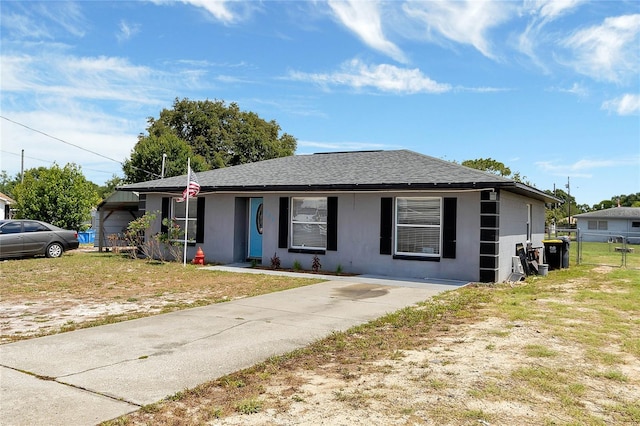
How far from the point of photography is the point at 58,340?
220 inches

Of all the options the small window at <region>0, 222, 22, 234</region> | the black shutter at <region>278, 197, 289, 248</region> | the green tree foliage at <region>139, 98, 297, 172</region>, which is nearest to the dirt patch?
the black shutter at <region>278, 197, 289, 248</region>

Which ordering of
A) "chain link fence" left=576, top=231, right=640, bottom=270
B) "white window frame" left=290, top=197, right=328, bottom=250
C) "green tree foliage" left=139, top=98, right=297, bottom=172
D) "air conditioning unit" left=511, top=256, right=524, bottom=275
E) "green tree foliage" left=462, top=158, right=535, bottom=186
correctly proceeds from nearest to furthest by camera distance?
"air conditioning unit" left=511, top=256, right=524, bottom=275, "white window frame" left=290, top=197, right=328, bottom=250, "chain link fence" left=576, top=231, right=640, bottom=270, "green tree foliage" left=462, top=158, right=535, bottom=186, "green tree foliage" left=139, top=98, right=297, bottom=172

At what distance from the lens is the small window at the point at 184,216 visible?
1605 centimetres

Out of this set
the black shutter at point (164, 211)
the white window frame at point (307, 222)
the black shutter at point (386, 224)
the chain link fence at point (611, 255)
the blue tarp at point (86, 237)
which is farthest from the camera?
the blue tarp at point (86, 237)

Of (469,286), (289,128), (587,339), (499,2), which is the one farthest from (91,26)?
(289,128)

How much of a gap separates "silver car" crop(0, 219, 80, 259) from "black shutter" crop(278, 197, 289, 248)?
8.87 metres

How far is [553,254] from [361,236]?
7678mm

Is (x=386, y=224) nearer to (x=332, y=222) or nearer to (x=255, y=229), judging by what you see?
(x=332, y=222)

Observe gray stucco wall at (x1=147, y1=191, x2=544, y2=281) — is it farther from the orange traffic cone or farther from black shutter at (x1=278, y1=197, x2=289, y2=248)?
the orange traffic cone

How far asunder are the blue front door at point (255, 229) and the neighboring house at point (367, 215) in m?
0.03

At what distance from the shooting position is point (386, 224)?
1251 centimetres

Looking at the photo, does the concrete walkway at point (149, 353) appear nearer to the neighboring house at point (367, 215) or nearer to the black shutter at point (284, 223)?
the neighboring house at point (367, 215)

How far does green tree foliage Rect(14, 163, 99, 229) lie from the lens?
21.8m

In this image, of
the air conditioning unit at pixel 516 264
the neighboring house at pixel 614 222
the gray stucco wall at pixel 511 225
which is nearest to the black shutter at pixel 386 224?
the gray stucco wall at pixel 511 225
